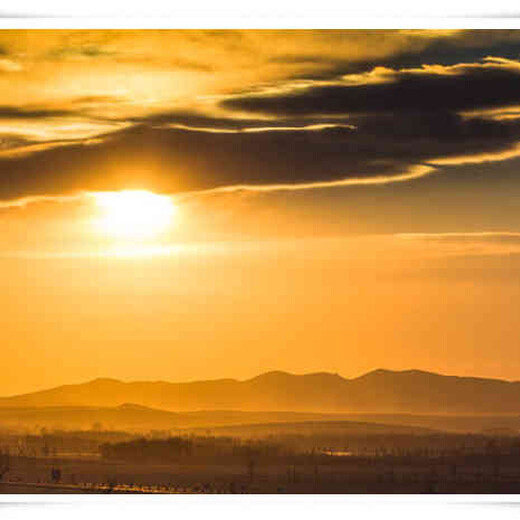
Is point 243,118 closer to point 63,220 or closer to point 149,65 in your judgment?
point 149,65

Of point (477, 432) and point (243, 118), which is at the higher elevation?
point (243, 118)

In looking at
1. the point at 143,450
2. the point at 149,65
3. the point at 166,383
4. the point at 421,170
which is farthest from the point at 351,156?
the point at 143,450

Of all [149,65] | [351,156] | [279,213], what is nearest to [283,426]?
[279,213]
